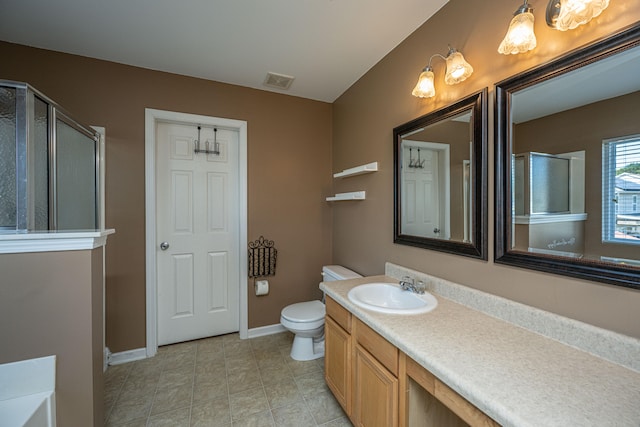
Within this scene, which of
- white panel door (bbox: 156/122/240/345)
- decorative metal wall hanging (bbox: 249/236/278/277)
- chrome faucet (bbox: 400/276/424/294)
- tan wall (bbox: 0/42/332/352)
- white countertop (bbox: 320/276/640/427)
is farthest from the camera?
decorative metal wall hanging (bbox: 249/236/278/277)

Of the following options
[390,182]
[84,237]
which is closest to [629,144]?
[390,182]

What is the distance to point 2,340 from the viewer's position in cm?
110

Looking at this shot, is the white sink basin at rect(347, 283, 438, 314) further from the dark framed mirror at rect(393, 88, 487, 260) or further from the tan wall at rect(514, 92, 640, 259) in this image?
the tan wall at rect(514, 92, 640, 259)

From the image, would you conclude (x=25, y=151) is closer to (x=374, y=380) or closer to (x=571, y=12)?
(x=374, y=380)

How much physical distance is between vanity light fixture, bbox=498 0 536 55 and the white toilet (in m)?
1.78

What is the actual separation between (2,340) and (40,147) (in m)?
0.93

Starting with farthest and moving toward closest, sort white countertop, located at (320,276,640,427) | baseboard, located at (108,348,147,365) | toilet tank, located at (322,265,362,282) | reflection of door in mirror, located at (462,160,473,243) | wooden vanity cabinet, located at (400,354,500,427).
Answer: toilet tank, located at (322,265,362,282) → baseboard, located at (108,348,147,365) → reflection of door in mirror, located at (462,160,473,243) → wooden vanity cabinet, located at (400,354,500,427) → white countertop, located at (320,276,640,427)

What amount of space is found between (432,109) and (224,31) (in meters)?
1.47

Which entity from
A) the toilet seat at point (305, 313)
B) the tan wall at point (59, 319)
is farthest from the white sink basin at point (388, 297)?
the tan wall at point (59, 319)

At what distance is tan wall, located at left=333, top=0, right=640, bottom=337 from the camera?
923 millimetres

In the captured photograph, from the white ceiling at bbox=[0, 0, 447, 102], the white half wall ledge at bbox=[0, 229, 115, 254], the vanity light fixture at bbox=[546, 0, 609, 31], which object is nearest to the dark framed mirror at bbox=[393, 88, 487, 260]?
the vanity light fixture at bbox=[546, 0, 609, 31]

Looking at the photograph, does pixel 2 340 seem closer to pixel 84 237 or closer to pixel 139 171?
pixel 84 237

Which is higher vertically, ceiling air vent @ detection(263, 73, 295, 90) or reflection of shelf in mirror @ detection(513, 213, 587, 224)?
ceiling air vent @ detection(263, 73, 295, 90)

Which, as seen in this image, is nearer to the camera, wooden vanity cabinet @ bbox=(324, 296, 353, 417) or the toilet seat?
wooden vanity cabinet @ bbox=(324, 296, 353, 417)
